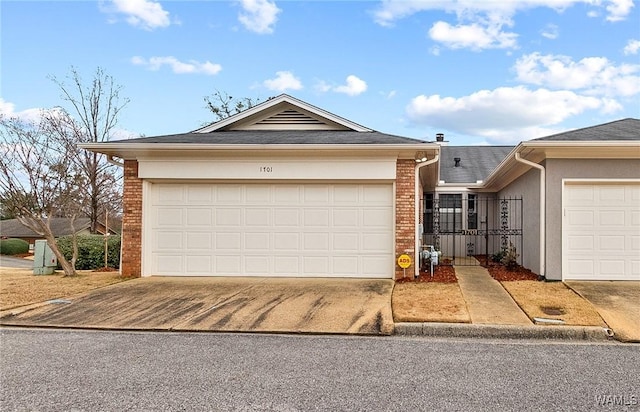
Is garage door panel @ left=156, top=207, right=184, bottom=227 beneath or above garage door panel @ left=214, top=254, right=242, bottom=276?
above

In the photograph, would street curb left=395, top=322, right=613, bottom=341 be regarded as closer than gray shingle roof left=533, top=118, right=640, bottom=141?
Yes

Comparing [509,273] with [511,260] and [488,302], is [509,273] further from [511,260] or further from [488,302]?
[488,302]

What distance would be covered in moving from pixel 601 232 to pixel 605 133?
208 centimetres

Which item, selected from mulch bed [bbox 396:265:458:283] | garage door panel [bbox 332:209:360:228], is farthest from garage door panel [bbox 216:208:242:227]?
mulch bed [bbox 396:265:458:283]

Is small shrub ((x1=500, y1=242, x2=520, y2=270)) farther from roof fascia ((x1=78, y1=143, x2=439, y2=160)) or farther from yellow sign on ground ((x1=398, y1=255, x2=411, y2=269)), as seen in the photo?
roof fascia ((x1=78, y1=143, x2=439, y2=160))

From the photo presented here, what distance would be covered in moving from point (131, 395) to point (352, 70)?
15570 millimetres

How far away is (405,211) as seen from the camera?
9.38 metres

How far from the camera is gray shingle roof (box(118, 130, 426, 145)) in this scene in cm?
967

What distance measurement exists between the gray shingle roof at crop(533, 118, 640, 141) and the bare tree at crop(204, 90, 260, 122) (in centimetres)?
2094

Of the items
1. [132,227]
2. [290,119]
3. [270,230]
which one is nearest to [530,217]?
[270,230]

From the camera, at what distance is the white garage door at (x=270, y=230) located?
962 centimetres

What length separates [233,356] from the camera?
15.8 feet

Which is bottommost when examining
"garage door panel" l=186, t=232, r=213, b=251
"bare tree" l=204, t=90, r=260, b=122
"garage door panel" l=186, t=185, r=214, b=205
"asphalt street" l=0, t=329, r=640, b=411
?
"asphalt street" l=0, t=329, r=640, b=411

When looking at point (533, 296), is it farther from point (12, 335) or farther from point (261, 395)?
point (12, 335)
